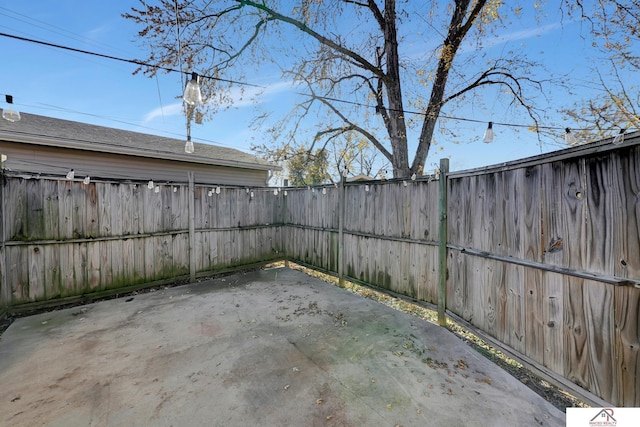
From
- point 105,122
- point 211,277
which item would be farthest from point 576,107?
point 105,122

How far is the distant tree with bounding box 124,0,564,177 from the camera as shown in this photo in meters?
6.29

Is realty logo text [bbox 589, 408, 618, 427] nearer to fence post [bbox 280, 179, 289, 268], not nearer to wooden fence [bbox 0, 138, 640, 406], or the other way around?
wooden fence [bbox 0, 138, 640, 406]

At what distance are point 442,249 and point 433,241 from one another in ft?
0.57

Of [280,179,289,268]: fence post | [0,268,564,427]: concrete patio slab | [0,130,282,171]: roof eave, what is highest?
[0,130,282,171]: roof eave

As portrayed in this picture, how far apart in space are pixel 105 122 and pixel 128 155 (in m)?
2.46

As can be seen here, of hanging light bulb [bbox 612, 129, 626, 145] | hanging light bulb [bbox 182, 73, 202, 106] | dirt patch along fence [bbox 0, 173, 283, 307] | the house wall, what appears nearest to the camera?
hanging light bulb [bbox 612, 129, 626, 145]

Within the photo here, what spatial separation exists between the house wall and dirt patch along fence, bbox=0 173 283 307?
1.37 feet

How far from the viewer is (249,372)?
7.28 ft

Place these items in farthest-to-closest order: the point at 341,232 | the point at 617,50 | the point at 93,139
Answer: the point at 93,139
the point at 617,50
the point at 341,232

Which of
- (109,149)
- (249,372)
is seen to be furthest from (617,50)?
(109,149)

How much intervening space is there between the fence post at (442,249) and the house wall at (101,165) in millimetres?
4613

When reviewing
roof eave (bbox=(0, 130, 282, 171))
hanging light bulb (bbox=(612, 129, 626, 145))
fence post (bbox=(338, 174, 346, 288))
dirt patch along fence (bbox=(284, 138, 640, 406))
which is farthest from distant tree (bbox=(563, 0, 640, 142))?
roof eave (bbox=(0, 130, 282, 171))

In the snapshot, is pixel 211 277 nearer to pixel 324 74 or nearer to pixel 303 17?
pixel 324 74

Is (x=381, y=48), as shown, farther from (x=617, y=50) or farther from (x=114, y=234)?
(x=114, y=234)
